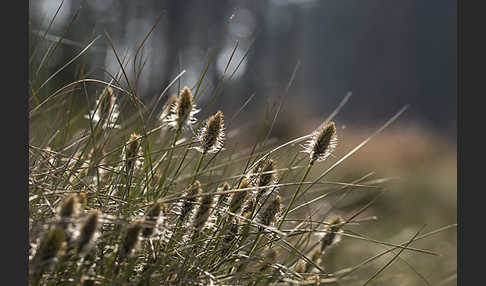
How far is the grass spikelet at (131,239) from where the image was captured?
0.91m

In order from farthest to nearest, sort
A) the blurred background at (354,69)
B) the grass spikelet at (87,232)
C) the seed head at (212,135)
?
the blurred background at (354,69)
the seed head at (212,135)
the grass spikelet at (87,232)

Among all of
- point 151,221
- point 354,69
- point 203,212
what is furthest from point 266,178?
point 354,69

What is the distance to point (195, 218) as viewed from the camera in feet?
3.75

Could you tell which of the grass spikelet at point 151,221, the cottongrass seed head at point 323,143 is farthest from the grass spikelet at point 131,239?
the cottongrass seed head at point 323,143

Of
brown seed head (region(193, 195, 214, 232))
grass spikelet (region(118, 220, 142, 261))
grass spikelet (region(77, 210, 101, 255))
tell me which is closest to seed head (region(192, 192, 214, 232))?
brown seed head (region(193, 195, 214, 232))

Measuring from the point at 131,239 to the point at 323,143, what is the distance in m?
0.56

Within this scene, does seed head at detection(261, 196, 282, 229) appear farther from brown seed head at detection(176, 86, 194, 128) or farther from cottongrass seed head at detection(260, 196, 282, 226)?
brown seed head at detection(176, 86, 194, 128)

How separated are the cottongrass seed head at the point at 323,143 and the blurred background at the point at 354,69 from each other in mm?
888

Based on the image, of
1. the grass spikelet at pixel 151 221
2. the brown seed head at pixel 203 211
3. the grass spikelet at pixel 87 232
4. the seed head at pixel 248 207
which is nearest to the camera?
the grass spikelet at pixel 87 232

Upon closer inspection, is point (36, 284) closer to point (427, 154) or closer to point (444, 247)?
point (444, 247)

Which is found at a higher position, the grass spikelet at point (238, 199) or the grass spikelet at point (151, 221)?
the grass spikelet at point (238, 199)

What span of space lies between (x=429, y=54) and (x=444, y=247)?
107 feet

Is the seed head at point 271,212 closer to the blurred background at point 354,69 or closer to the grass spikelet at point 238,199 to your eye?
the grass spikelet at point 238,199

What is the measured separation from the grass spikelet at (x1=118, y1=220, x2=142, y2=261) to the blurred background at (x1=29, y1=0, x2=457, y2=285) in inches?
34.4
